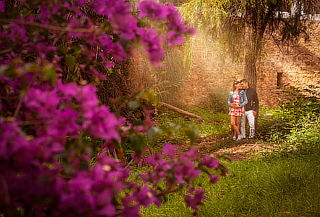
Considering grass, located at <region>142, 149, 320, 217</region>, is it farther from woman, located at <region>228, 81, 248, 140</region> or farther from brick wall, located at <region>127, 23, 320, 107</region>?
brick wall, located at <region>127, 23, 320, 107</region>

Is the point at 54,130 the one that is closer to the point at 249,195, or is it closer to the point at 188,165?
the point at 188,165

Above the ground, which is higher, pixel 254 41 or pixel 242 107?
pixel 254 41

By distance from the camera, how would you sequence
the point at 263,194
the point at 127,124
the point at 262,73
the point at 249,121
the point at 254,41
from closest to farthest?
the point at 127,124 < the point at 263,194 < the point at 254,41 < the point at 249,121 < the point at 262,73

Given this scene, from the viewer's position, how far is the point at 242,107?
838 centimetres

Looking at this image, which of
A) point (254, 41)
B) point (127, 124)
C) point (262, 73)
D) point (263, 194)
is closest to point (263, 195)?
point (263, 194)

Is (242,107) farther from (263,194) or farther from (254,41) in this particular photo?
(263,194)

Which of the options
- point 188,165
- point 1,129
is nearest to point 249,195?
point 188,165

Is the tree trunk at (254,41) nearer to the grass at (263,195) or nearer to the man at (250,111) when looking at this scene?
the man at (250,111)

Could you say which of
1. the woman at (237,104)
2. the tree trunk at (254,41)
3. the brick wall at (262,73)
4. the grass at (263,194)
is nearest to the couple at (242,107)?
the woman at (237,104)

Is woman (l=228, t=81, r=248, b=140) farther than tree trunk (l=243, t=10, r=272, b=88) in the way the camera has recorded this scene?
Yes

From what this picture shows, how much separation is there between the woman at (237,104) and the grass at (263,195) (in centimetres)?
428

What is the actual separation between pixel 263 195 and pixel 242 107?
5.32m

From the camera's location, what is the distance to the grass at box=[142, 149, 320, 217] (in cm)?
282

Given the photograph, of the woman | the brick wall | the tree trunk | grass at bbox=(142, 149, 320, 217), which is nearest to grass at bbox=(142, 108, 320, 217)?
grass at bbox=(142, 149, 320, 217)
